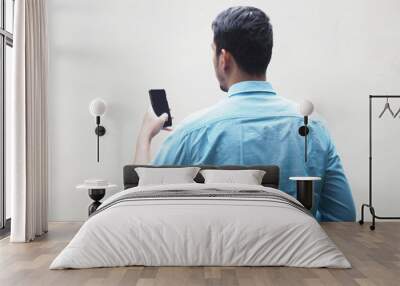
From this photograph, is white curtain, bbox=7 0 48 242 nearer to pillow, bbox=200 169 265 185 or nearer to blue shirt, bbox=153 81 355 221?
blue shirt, bbox=153 81 355 221

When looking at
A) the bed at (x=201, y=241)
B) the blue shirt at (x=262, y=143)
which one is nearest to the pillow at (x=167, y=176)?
the blue shirt at (x=262, y=143)

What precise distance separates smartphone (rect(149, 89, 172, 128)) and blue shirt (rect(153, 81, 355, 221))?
29 centimetres

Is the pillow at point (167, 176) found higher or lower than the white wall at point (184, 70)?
lower

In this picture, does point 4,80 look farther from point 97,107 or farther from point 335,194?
point 335,194

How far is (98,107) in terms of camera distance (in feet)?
23.9

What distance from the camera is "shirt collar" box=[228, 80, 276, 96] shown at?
7.42 meters

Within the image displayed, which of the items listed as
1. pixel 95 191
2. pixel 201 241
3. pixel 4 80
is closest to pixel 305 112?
pixel 95 191

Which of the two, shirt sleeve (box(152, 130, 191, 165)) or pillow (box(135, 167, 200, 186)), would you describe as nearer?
pillow (box(135, 167, 200, 186))

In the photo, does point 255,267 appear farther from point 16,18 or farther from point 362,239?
point 16,18

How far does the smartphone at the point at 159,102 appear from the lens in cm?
752

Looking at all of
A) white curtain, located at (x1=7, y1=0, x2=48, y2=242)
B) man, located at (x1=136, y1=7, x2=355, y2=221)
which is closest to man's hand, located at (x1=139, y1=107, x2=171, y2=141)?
man, located at (x1=136, y1=7, x2=355, y2=221)

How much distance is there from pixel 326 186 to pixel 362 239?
1334 mm

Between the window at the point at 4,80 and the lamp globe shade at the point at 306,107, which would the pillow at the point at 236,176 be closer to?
the lamp globe shade at the point at 306,107

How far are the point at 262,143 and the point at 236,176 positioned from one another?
0.72 meters
